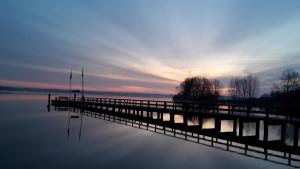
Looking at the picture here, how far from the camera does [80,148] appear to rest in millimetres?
23344

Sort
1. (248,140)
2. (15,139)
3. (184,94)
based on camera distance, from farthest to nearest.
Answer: (184,94) → (15,139) → (248,140)

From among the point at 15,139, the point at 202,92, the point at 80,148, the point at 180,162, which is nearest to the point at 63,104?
the point at 15,139

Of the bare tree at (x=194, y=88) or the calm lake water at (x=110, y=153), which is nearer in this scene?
the calm lake water at (x=110, y=153)

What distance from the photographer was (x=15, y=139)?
2666cm

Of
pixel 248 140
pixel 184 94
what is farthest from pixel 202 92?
pixel 248 140

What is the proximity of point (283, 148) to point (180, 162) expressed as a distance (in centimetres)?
633

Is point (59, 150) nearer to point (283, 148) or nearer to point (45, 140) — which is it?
point (45, 140)

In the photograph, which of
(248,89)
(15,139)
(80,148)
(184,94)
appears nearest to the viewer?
(80,148)

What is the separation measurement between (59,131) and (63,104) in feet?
121

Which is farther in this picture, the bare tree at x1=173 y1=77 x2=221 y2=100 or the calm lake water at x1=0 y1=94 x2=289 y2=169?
the bare tree at x1=173 y1=77 x2=221 y2=100

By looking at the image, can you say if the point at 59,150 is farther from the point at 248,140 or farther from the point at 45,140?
the point at 248,140

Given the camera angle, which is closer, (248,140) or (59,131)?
(248,140)

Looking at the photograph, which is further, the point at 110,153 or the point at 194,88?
the point at 194,88

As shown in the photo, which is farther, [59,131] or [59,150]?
[59,131]
